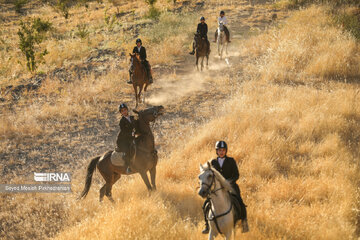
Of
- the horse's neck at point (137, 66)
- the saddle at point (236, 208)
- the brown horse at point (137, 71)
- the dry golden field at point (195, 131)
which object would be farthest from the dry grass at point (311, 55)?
the saddle at point (236, 208)

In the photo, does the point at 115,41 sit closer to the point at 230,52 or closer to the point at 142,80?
the point at 230,52

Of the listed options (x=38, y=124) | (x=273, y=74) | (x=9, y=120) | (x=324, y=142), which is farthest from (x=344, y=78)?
(x=9, y=120)

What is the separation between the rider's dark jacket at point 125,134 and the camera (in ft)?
18.2

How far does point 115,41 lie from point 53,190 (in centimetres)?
1504

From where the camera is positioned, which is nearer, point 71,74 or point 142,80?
point 142,80

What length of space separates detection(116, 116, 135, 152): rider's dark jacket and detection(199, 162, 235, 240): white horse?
2396 mm

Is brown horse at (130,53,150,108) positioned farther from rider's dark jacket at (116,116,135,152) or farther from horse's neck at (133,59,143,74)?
rider's dark jacket at (116,116,135,152)

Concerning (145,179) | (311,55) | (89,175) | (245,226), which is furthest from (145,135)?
(311,55)

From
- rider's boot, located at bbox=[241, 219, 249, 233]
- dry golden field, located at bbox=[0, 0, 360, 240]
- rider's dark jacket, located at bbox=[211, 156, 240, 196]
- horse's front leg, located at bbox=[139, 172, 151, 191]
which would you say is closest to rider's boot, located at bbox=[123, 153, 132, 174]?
horse's front leg, located at bbox=[139, 172, 151, 191]

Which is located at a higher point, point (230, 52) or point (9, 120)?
point (230, 52)

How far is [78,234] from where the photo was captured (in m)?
4.60

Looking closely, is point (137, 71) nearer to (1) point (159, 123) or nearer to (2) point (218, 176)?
(1) point (159, 123)

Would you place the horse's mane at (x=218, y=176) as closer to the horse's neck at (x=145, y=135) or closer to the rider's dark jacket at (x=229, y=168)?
the rider's dark jacket at (x=229, y=168)

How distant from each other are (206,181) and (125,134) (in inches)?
106
